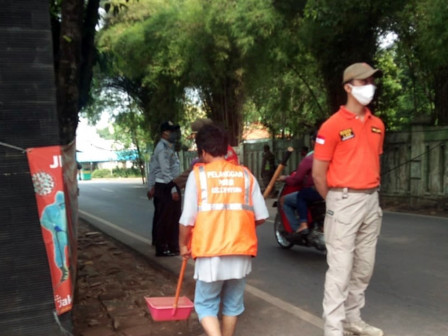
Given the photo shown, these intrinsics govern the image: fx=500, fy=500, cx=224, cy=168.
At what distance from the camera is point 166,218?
704 cm

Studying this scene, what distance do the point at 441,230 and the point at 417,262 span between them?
270 centimetres

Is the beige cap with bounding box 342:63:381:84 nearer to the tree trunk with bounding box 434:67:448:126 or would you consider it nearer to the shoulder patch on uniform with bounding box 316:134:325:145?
the shoulder patch on uniform with bounding box 316:134:325:145

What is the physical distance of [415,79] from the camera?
1514 cm

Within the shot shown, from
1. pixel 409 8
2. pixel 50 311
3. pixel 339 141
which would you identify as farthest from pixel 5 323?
pixel 409 8

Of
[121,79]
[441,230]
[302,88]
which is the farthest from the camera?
[121,79]

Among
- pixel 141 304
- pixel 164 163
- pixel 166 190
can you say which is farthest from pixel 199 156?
pixel 166 190

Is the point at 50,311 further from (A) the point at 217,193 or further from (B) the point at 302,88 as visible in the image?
(B) the point at 302,88

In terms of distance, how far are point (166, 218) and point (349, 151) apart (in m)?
3.88

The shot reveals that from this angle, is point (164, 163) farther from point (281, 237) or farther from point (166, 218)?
point (281, 237)

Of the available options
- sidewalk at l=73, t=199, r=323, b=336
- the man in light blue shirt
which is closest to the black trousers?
the man in light blue shirt

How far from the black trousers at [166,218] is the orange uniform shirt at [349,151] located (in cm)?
354

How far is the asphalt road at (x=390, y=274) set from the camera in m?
4.47

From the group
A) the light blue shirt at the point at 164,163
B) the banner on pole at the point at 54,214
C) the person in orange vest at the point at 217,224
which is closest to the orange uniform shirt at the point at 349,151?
the person in orange vest at the point at 217,224

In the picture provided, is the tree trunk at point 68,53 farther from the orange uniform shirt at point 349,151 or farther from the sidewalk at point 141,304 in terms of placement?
the orange uniform shirt at point 349,151
